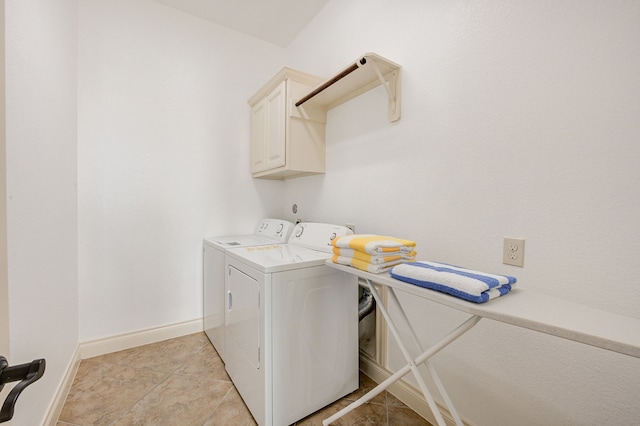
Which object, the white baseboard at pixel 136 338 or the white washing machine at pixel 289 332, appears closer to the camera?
the white washing machine at pixel 289 332

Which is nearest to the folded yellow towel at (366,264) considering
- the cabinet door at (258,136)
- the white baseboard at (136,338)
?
the cabinet door at (258,136)

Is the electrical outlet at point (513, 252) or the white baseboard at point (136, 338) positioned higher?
the electrical outlet at point (513, 252)

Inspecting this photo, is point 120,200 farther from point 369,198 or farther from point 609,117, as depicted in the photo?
point 609,117

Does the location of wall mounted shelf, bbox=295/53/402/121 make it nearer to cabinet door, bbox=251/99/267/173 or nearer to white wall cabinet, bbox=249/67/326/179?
white wall cabinet, bbox=249/67/326/179

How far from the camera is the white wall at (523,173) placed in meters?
0.84

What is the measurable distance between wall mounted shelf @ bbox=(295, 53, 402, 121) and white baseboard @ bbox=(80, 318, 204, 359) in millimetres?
2141

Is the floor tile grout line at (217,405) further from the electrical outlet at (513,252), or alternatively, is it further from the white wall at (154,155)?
the electrical outlet at (513,252)

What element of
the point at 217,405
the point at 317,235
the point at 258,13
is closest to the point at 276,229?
the point at 317,235

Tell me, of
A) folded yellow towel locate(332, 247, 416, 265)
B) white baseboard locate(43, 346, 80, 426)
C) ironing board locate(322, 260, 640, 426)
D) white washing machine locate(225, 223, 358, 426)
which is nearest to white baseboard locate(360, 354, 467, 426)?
white washing machine locate(225, 223, 358, 426)

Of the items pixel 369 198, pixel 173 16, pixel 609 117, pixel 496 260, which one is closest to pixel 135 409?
pixel 369 198

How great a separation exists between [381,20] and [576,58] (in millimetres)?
1143

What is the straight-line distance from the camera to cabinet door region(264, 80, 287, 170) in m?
2.01

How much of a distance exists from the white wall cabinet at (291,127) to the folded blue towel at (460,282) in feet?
4.44

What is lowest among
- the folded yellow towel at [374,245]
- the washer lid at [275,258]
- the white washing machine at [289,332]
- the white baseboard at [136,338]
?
the white baseboard at [136,338]
